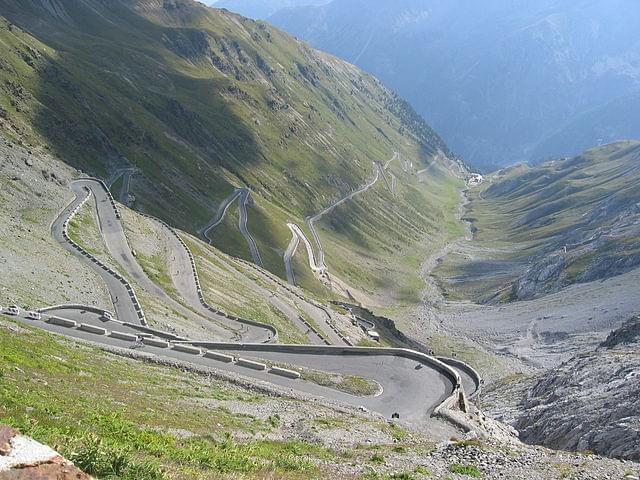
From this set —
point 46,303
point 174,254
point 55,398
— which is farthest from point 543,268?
point 55,398

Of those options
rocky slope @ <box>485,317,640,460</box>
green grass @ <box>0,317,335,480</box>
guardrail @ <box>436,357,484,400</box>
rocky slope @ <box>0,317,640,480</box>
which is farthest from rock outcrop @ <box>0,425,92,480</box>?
guardrail @ <box>436,357,484,400</box>

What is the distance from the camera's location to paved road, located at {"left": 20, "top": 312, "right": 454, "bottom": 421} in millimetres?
50281

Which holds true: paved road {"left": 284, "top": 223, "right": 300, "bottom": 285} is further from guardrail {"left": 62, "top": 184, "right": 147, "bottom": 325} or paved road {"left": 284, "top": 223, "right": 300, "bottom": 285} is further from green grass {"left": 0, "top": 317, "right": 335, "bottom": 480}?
green grass {"left": 0, "top": 317, "right": 335, "bottom": 480}

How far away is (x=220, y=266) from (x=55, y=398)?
86143 millimetres

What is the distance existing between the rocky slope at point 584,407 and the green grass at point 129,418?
27.3 metres

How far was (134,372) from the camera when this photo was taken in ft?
136

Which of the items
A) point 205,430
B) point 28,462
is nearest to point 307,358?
point 205,430

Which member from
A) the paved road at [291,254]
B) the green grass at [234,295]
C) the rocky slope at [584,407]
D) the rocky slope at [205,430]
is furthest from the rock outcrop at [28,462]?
the paved road at [291,254]

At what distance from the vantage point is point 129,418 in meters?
27.6

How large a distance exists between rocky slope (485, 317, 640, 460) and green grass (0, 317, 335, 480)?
27272 millimetres

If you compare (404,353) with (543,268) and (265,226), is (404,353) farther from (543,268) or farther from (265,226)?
(543,268)

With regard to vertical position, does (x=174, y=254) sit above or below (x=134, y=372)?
above

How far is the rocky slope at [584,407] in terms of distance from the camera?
45281 millimetres

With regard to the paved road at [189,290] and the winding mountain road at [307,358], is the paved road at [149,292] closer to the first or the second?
the paved road at [189,290]
